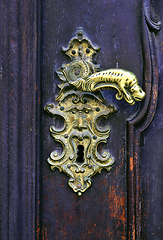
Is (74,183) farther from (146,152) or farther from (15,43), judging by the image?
(15,43)

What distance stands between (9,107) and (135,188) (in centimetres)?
37

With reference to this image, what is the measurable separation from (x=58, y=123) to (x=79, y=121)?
58 millimetres

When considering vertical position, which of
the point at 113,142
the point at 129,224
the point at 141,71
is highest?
the point at 141,71

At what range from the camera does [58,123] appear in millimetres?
591

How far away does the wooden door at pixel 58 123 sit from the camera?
1.77 ft

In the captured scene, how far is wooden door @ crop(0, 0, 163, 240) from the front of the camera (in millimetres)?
538

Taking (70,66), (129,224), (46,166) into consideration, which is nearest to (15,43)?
(70,66)

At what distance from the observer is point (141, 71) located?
23.2 inches

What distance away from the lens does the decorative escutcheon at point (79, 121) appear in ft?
1.88

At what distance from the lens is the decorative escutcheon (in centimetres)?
57

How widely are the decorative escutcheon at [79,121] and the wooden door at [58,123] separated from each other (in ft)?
0.06

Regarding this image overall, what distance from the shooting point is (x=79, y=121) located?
57 centimetres

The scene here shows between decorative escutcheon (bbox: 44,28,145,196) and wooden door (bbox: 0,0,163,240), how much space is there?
18 mm

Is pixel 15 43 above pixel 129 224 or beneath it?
above
